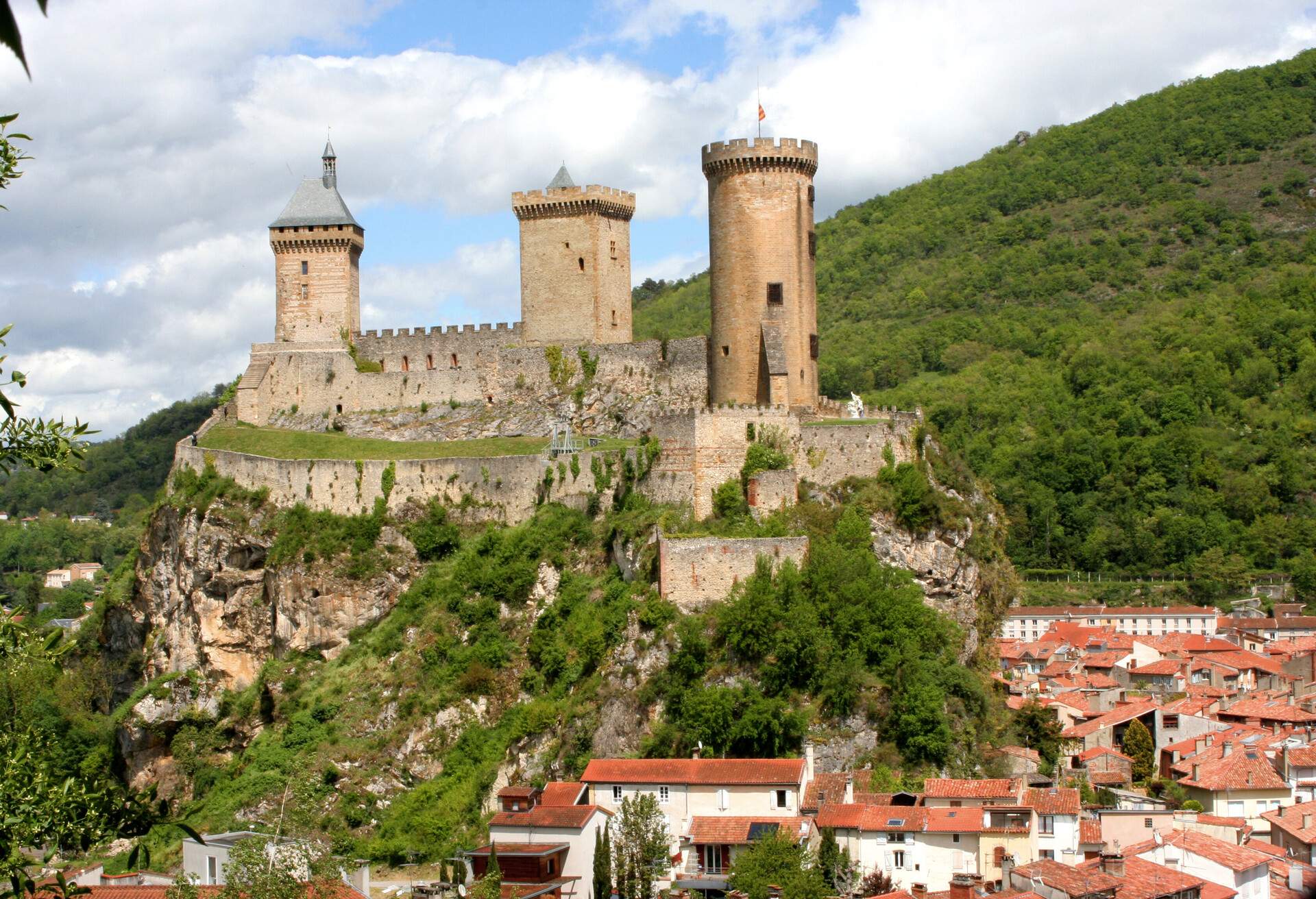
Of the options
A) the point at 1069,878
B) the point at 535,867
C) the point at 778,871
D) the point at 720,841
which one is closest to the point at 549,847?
the point at 535,867

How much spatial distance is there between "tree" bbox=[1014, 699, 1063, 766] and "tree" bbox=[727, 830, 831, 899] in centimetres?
1129

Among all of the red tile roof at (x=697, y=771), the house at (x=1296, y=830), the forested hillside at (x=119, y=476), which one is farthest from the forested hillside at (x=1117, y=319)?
the forested hillside at (x=119, y=476)

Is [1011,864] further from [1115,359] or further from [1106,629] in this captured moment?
[1115,359]

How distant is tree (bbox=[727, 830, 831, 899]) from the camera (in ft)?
109

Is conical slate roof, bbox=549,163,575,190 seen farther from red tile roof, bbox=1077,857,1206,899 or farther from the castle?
red tile roof, bbox=1077,857,1206,899

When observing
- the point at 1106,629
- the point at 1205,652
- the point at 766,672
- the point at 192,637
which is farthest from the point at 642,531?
the point at 1106,629

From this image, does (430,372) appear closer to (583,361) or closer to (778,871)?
(583,361)

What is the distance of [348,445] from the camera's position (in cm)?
5281

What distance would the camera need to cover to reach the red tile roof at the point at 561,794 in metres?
38.2

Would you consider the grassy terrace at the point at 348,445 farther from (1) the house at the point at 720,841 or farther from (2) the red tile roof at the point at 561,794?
(1) the house at the point at 720,841

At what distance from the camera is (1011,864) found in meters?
36.4

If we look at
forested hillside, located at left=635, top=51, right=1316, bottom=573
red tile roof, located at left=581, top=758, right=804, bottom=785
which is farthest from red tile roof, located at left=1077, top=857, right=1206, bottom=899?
forested hillside, located at left=635, top=51, right=1316, bottom=573

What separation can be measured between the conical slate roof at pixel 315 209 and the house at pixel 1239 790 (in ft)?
116

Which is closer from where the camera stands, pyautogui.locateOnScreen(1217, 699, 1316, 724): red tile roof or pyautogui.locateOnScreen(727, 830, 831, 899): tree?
pyautogui.locateOnScreen(727, 830, 831, 899): tree
